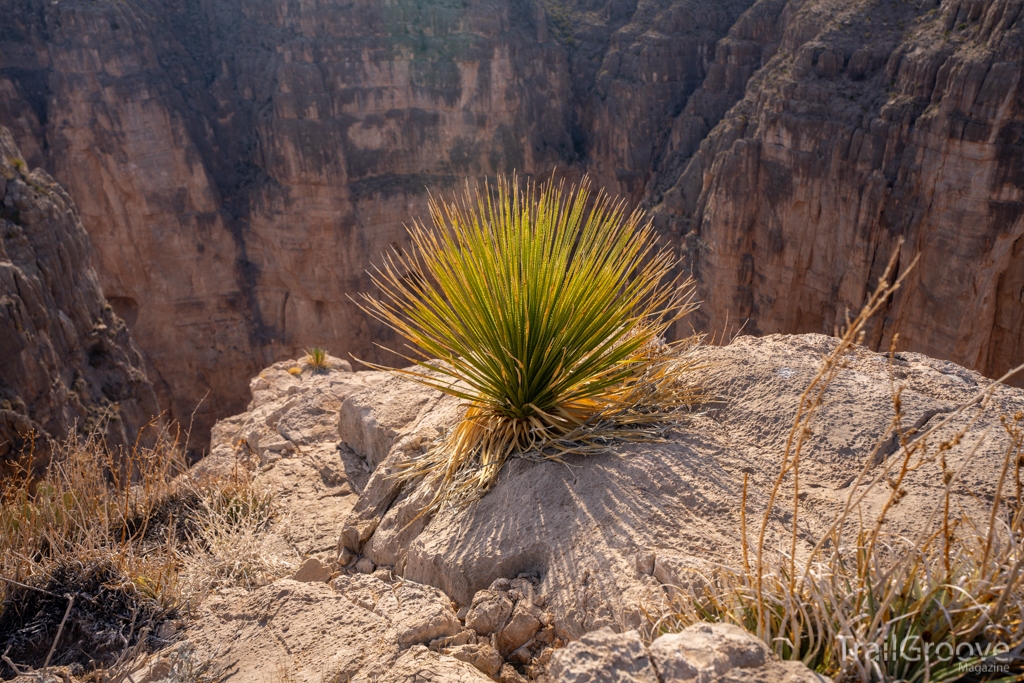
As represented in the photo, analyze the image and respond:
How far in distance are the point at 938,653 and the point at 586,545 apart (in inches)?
47.2

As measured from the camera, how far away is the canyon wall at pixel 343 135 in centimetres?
1839

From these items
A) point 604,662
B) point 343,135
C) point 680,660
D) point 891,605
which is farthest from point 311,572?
point 343,135

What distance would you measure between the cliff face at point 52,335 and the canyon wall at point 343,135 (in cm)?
857

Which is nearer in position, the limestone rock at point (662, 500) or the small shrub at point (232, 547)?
the limestone rock at point (662, 500)

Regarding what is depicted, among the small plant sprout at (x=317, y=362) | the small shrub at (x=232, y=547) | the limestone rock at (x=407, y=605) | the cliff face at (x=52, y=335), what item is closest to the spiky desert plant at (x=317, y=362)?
the small plant sprout at (x=317, y=362)

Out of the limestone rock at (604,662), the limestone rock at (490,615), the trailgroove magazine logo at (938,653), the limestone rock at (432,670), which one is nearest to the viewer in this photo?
the trailgroove magazine logo at (938,653)

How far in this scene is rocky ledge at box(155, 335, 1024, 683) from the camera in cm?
235

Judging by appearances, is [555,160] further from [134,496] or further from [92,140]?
[134,496]

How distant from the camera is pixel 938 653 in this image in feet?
5.56

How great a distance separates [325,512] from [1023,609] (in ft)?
10.6

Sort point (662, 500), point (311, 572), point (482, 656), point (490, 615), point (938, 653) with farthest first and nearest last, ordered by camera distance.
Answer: point (311, 572)
point (662, 500)
point (490, 615)
point (482, 656)
point (938, 653)

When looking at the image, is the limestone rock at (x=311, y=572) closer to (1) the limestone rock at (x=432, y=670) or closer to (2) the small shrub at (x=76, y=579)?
(2) the small shrub at (x=76, y=579)

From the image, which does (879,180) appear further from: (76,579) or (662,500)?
(76,579)

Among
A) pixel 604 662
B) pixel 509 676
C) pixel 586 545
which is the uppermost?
pixel 604 662
